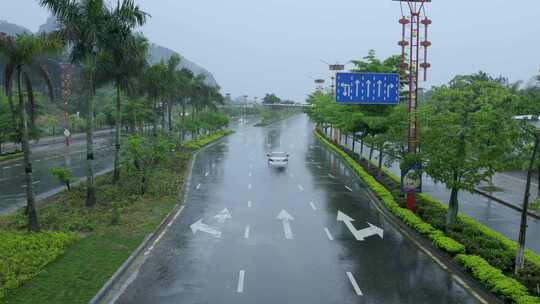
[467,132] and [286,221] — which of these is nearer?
[467,132]

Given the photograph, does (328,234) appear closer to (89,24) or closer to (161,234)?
(161,234)

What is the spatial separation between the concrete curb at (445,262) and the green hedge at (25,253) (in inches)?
506

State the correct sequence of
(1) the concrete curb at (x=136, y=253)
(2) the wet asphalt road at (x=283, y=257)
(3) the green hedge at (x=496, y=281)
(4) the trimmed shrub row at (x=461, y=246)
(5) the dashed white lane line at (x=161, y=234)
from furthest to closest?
(5) the dashed white lane line at (x=161, y=234), (2) the wet asphalt road at (x=283, y=257), (1) the concrete curb at (x=136, y=253), (4) the trimmed shrub row at (x=461, y=246), (3) the green hedge at (x=496, y=281)

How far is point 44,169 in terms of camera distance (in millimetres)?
38656

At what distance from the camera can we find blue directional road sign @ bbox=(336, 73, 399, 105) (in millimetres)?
26422

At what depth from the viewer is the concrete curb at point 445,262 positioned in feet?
43.2

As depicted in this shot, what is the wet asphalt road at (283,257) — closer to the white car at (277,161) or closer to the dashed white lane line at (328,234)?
the dashed white lane line at (328,234)

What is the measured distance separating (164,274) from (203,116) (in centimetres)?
6607

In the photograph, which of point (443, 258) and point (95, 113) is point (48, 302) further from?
point (95, 113)

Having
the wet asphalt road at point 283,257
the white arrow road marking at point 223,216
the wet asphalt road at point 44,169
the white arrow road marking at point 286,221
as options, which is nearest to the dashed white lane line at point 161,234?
the wet asphalt road at point 283,257

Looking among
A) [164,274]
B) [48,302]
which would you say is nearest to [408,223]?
[164,274]

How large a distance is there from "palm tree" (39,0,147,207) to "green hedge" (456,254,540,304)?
57.5 ft

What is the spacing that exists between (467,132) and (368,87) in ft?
32.4

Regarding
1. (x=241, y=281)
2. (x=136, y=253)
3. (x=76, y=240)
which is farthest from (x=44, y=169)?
(x=241, y=281)
